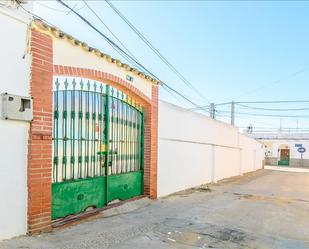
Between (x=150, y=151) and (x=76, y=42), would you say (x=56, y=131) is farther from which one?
(x=150, y=151)

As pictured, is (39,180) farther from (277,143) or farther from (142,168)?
(277,143)

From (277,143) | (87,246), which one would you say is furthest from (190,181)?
(277,143)

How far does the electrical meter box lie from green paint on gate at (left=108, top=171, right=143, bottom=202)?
3101mm

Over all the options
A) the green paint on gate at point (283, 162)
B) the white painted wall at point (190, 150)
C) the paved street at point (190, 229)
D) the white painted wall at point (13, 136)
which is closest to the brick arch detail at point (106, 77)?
the white painted wall at point (13, 136)

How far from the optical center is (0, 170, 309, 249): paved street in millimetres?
5277

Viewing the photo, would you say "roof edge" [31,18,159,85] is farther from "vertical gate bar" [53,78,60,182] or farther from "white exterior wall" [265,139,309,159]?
"white exterior wall" [265,139,309,159]

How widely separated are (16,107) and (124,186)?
13.6 ft

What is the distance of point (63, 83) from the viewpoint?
6.45m

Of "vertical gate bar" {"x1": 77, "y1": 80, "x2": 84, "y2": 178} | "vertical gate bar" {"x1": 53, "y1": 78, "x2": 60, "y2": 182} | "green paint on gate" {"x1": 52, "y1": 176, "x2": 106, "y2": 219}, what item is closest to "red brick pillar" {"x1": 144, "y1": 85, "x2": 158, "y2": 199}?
"green paint on gate" {"x1": 52, "y1": 176, "x2": 106, "y2": 219}

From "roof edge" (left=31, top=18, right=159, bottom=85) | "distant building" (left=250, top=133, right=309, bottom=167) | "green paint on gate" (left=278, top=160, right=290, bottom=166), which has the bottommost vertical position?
"green paint on gate" (left=278, top=160, right=290, bottom=166)

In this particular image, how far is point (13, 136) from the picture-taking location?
505cm

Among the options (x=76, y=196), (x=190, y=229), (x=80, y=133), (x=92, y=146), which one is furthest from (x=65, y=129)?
(x=190, y=229)

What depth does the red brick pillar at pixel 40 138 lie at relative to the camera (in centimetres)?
532

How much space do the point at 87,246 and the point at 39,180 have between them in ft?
4.38
